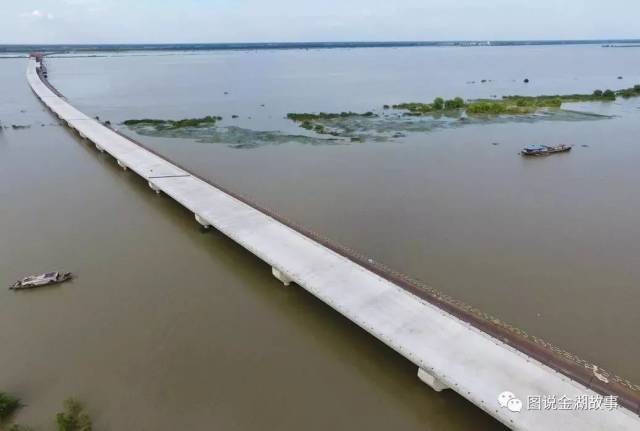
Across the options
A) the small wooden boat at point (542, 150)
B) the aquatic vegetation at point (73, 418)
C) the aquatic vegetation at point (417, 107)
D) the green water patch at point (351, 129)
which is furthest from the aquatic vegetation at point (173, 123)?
the aquatic vegetation at point (73, 418)

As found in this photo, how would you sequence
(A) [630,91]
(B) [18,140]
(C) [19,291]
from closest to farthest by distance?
1. (C) [19,291]
2. (B) [18,140]
3. (A) [630,91]

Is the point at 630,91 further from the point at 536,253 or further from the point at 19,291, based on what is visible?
the point at 19,291

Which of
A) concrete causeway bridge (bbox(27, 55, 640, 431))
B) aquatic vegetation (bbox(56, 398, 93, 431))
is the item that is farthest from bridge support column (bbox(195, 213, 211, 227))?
aquatic vegetation (bbox(56, 398, 93, 431))

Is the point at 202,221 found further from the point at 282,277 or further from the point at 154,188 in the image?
the point at 282,277

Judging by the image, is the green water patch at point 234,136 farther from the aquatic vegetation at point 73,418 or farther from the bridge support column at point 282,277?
the aquatic vegetation at point 73,418

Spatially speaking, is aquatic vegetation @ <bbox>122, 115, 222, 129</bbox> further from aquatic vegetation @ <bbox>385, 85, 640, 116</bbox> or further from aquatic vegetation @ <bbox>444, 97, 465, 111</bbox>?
aquatic vegetation @ <bbox>444, 97, 465, 111</bbox>

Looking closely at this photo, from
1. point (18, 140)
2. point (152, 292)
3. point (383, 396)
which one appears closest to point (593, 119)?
point (383, 396)
